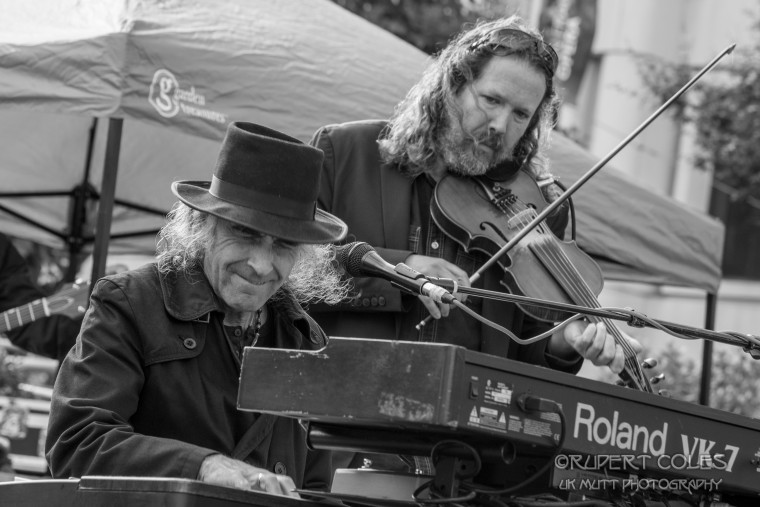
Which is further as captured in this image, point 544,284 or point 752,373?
point 752,373

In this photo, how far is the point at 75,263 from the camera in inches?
275

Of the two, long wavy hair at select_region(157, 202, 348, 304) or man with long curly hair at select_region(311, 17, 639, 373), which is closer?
long wavy hair at select_region(157, 202, 348, 304)

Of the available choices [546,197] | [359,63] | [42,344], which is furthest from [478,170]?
[42,344]

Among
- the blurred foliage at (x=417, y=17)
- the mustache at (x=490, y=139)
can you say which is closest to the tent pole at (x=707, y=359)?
the mustache at (x=490, y=139)

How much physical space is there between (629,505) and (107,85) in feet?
8.89

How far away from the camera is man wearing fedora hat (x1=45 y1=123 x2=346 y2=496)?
2477 millimetres

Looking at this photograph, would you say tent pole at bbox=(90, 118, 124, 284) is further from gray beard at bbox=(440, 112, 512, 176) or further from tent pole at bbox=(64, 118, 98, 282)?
tent pole at bbox=(64, 118, 98, 282)

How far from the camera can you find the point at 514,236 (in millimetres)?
3314

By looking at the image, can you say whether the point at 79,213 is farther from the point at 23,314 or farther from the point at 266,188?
the point at 266,188

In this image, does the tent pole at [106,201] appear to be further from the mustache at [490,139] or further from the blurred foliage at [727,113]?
the blurred foliage at [727,113]

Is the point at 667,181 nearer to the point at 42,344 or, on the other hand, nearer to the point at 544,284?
the point at 42,344

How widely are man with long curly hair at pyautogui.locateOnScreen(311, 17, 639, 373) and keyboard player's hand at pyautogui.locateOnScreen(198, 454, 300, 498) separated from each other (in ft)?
3.46

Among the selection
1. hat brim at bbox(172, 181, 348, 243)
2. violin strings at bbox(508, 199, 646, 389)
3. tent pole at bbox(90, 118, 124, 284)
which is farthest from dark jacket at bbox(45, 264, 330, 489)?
tent pole at bbox(90, 118, 124, 284)

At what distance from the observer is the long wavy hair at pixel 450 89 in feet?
11.6
